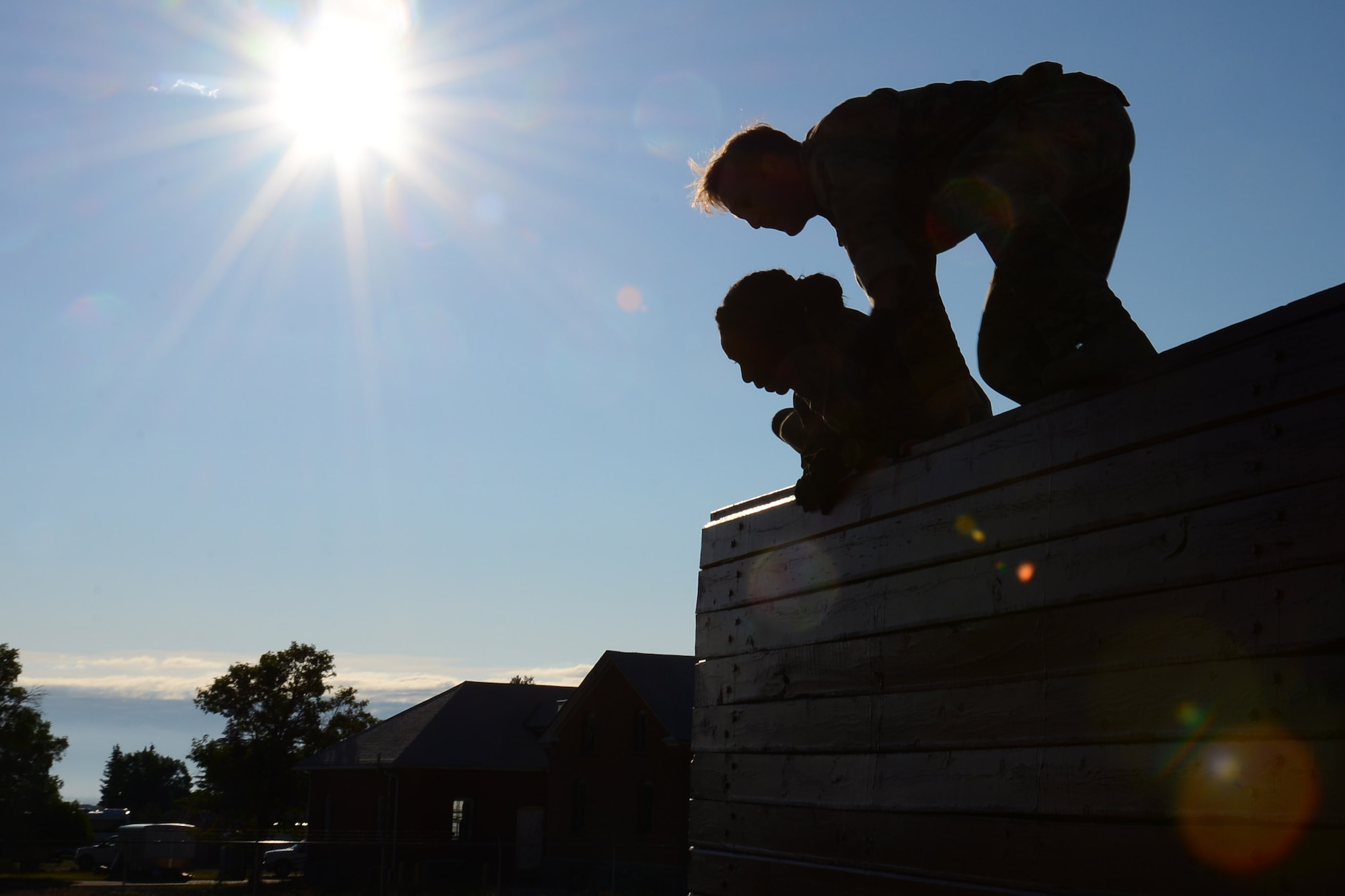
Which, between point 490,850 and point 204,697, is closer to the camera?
point 490,850

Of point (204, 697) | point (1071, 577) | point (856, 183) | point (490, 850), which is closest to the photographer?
point (1071, 577)

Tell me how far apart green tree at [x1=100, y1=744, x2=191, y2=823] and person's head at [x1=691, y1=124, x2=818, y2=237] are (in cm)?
15251

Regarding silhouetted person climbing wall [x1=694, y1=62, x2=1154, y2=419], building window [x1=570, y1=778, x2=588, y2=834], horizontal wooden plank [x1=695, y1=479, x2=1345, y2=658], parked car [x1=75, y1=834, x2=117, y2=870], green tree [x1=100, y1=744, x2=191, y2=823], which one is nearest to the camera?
horizontal wooden plank [x1=695, y1=479, x2=1345, y2=658]

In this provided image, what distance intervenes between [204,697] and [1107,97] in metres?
64.0

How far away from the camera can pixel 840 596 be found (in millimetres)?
3777

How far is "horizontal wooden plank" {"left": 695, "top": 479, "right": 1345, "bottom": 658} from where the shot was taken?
225cm

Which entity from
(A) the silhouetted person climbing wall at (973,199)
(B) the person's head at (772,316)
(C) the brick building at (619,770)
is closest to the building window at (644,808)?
(C) the brick building at (619,770)

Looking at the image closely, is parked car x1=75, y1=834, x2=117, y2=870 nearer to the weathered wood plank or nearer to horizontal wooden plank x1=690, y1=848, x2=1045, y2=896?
horizontal wooden plank x1=690, y1=848, x2=1045, y2=896

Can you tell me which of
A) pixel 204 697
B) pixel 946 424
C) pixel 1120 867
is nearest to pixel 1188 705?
pixel 1120 867

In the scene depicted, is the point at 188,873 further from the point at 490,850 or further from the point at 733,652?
the point at 733,652

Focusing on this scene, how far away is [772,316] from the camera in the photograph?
4.36 meters

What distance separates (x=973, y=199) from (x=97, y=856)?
6343cm

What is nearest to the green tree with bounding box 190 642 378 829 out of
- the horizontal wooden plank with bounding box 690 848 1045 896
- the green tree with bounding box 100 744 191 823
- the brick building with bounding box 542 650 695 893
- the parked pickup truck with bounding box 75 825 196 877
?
the parked pickup truck with bounding box 75 825 196 877

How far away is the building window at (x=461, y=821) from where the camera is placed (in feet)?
143
